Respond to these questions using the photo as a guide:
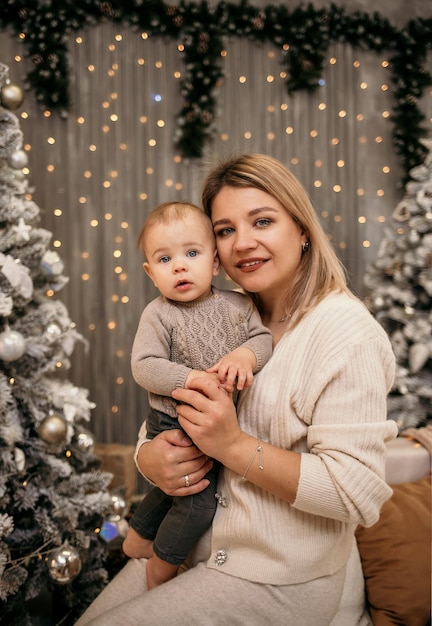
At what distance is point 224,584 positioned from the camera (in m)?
1.32

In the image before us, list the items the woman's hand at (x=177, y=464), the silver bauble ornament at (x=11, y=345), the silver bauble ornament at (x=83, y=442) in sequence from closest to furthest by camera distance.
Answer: the woman's hand at (x=177, y=464), the silver bauble ornament at (x=11, y=345), the silver bauble ornament at (x=83, y=442)

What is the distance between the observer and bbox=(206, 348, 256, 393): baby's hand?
1296mm

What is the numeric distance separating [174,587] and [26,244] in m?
1.67

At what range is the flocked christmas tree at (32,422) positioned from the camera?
222 cm

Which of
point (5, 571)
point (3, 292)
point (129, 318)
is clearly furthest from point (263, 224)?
point (129, 318)

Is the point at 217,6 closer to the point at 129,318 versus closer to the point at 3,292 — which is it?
the point at 129,318

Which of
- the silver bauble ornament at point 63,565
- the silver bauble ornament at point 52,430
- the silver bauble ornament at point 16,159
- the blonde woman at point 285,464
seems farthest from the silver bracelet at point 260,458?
the silver bauble ornament at point 16,159

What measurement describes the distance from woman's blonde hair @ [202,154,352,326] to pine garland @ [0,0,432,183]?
264 cm

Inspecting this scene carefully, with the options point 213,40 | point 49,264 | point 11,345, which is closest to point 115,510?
point 11,345

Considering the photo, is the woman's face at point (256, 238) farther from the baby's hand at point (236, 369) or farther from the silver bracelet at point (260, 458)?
the silver bracelet at point (260, 458)

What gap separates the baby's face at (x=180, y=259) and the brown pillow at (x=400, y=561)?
1.08 m

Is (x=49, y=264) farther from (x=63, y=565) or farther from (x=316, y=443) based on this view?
(x=316, y=443)

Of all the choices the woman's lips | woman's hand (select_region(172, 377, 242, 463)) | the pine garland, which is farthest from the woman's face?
the pine garland

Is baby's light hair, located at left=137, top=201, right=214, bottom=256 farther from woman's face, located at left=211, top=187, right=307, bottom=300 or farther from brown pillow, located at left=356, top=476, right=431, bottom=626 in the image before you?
brown pillow, located at left=356, top=476, right=431, bottom=626
